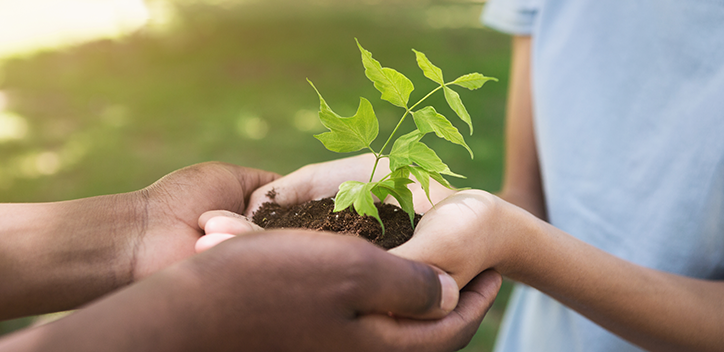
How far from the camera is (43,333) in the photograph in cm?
88

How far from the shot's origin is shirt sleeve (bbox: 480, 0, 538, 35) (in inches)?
98.0

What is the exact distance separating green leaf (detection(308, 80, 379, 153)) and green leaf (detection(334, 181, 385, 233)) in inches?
5.5

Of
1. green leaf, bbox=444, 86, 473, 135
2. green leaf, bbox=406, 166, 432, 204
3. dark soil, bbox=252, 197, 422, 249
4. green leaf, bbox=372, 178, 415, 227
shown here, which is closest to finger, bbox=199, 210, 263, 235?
dark soil, bbox=252, 197, 422, 249

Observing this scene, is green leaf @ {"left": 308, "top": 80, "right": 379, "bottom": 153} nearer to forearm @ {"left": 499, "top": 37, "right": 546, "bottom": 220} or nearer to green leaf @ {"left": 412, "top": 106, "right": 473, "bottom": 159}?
green leaf @ {"left": 412, "top": 106, "right": 473, "bottom": 159}

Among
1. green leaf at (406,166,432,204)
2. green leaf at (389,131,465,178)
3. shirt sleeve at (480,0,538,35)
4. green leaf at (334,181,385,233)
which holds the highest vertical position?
shirt sleeve at (480,0,538,35)

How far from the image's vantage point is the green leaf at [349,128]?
1365 millimetres

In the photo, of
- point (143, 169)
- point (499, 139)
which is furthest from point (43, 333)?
point (499, 139)

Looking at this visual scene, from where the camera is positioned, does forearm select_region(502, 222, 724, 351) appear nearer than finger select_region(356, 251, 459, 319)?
No

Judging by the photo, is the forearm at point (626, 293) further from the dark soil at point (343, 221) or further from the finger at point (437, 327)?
the dark soil at point (343, 221)

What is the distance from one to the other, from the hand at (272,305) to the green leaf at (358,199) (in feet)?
0.76

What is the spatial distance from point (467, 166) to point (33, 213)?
4769 mm

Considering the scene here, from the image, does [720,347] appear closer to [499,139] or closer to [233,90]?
[499,139]

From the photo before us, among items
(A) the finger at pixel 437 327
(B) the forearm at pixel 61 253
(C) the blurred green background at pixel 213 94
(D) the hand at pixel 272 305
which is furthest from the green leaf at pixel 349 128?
(C) the blurred green background at pixel 213 94

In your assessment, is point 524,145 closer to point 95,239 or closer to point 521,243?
point 521,243
